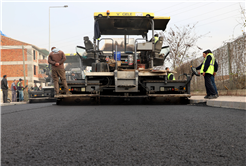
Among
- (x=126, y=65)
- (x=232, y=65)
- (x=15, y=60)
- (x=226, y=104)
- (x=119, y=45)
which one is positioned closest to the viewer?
(x=226, y=104)

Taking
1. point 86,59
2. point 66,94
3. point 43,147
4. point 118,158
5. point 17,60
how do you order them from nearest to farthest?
point 118,158
point 43,147
point 66,94
point 86,59
point 17,60

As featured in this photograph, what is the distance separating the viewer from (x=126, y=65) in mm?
8148

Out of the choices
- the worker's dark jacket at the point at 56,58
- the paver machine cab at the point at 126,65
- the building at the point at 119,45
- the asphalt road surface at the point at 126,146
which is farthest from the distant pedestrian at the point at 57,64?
the asphalt road surface at the point at 126,146

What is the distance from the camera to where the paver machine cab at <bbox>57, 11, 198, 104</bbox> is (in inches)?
296

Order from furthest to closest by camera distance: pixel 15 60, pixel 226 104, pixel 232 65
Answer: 1. pixel 15 60
2. pixel 232 65
3. pixel 226 104

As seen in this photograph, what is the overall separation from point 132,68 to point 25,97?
13075mm

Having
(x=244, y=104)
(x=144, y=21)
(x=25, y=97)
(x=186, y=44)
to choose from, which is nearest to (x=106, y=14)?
(x=144, y=21)

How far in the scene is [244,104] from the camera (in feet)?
19.6

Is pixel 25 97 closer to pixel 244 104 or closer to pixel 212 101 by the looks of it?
pixel 212 101

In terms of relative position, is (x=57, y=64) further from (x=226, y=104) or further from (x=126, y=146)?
(x=126, y=146)

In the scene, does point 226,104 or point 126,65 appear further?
point 126,65

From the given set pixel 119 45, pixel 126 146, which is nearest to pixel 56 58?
pixel 119 45

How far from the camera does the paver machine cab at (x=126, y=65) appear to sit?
7520 millimetres

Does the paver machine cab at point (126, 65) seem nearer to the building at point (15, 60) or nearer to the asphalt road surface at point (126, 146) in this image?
the asphalt road surface at point (126, 146)
